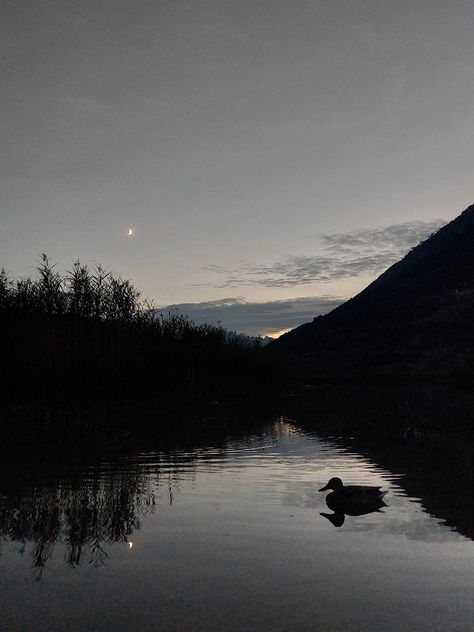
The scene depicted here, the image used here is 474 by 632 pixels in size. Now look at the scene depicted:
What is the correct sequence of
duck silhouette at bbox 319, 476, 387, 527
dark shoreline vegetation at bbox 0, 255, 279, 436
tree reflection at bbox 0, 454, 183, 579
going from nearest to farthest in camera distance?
tree reflection at bbox 0, 454, 183, 579 → duck silhouette at bbox 319, 476, 387, 527 → dark shoreline vegetation at bbox 0, 255, 279, 436

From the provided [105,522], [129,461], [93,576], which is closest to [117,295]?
[129,461]

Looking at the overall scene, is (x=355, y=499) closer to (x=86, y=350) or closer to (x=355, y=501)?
(x=355, y=501)

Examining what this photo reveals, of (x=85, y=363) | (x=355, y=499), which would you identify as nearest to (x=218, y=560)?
(x=355, y=499)

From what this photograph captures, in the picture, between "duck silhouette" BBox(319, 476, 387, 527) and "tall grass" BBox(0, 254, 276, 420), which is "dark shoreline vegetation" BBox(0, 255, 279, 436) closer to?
"tall grass" BBox(0, 254, 276, 420)

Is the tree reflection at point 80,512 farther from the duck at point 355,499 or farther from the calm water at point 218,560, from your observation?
the duck at point 355,499

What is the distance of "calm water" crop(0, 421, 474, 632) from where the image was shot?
32.0 feet

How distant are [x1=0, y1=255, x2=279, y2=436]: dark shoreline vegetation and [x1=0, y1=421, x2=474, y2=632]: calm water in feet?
73.5

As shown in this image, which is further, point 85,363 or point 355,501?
point 85,363

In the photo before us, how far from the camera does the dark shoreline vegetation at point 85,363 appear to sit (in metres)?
47.5

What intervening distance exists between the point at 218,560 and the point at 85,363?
4683 centimetres

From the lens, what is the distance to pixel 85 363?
189 ft


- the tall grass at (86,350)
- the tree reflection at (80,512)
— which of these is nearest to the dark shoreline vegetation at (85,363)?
the tall grass at (86,350)

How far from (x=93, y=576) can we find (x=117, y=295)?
5926 cm

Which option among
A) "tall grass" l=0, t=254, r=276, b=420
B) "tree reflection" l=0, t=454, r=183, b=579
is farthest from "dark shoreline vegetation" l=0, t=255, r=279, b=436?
"tree reflection" l=0, t=454, r=183, b=579
